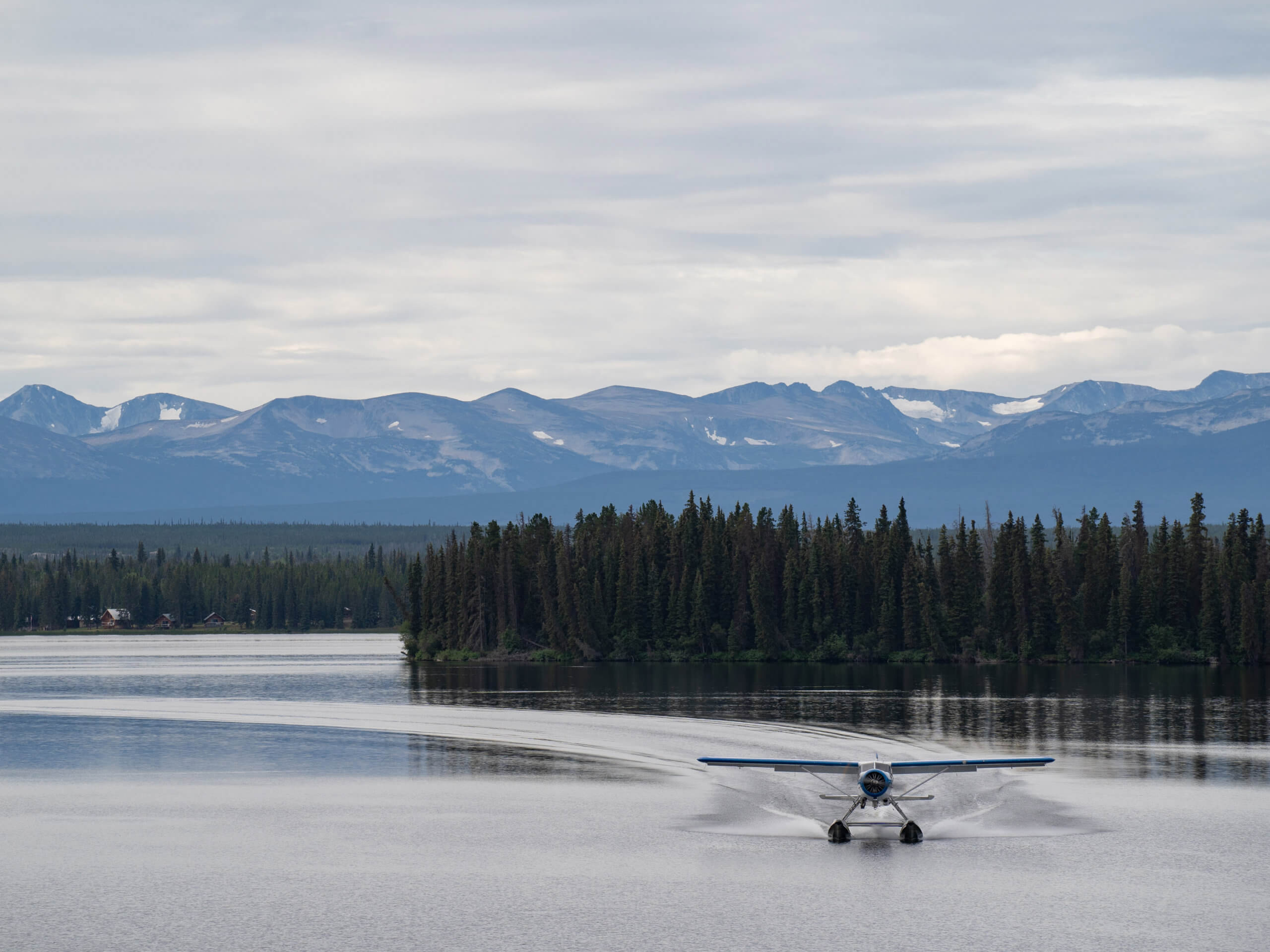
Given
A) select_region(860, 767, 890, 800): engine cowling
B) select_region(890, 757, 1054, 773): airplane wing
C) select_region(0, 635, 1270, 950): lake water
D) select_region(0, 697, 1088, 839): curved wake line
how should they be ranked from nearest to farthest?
select_region(0, 635, 1270, 950): lake water, select_region(860, 767, 890, 800): engine cowling, select_region(890, 757, 1054, 773): airplane wing, select_region(0, 697, 1088, 839): curved wake line

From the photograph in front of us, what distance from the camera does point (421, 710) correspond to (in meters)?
99.9

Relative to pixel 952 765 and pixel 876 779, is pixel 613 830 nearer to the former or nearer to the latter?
pixel 876 779

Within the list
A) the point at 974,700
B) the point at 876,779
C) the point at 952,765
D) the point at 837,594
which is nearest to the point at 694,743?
the point at 952,765

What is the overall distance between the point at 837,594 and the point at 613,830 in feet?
402

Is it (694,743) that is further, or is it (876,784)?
(694,743)

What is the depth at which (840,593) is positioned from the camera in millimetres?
170875

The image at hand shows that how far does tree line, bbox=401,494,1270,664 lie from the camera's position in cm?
15812

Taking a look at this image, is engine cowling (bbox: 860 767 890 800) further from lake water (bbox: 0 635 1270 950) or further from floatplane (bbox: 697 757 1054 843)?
lake water (bbox: 0 635 1270 950)

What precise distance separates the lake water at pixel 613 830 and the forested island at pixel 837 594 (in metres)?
56.2

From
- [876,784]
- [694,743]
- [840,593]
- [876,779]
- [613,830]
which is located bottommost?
[613,830]

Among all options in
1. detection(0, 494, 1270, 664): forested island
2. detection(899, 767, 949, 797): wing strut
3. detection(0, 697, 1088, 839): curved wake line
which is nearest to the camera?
detection(0, 697, 1088, 839): curved wake line

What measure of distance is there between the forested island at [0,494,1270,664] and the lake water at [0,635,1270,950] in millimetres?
56161

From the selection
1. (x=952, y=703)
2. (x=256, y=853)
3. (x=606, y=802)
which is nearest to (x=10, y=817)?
(x=256, y=853)

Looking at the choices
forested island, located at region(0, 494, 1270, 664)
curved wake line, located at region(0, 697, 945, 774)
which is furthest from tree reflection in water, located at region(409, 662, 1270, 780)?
forested island, located at region(0, 494, 1270, 664)
